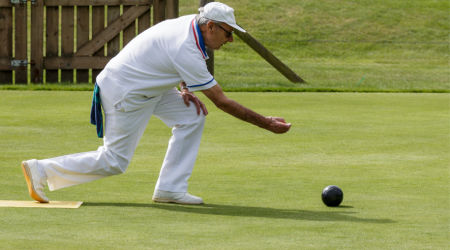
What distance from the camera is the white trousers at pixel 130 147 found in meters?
5.23

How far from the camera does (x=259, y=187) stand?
5930 millimetres

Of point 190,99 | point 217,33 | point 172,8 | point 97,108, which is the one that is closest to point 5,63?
point 172,8

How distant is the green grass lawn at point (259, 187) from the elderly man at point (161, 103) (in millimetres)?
241

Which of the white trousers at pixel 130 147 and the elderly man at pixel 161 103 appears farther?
the white trousers at pixel 130 147

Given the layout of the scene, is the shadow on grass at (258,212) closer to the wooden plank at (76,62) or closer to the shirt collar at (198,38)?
the shirt collar at (198,38)

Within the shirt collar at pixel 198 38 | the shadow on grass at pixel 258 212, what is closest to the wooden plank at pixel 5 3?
the shadow on grass at pixel 258 212

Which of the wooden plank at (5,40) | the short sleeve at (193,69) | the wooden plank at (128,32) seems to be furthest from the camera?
the wooden plank at (128,32)

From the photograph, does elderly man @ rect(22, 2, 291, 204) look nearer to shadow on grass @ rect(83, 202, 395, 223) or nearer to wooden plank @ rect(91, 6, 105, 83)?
shadow on grass @ rect(83, 202, 395, 223)

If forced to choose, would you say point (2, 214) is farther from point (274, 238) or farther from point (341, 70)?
point (341, 70)

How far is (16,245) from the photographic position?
3.90m

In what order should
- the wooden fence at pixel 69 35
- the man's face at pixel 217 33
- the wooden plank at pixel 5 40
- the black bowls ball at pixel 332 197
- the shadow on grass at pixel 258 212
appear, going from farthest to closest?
the wooden fence at pixel 69 35
the wooden plank at pixel 5 40
the black bowls ball at pixel 332 197
the man's face at pixel 217 33
the shadow on grass at pixel 258 212

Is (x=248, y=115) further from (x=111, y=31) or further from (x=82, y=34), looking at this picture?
(x=82, y=34)

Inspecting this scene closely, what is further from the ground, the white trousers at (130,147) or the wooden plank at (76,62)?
the white trousers at (130,147)

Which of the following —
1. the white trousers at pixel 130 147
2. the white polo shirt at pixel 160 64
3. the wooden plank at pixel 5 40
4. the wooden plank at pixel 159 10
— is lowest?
the wooden plank at pixel 5 40
